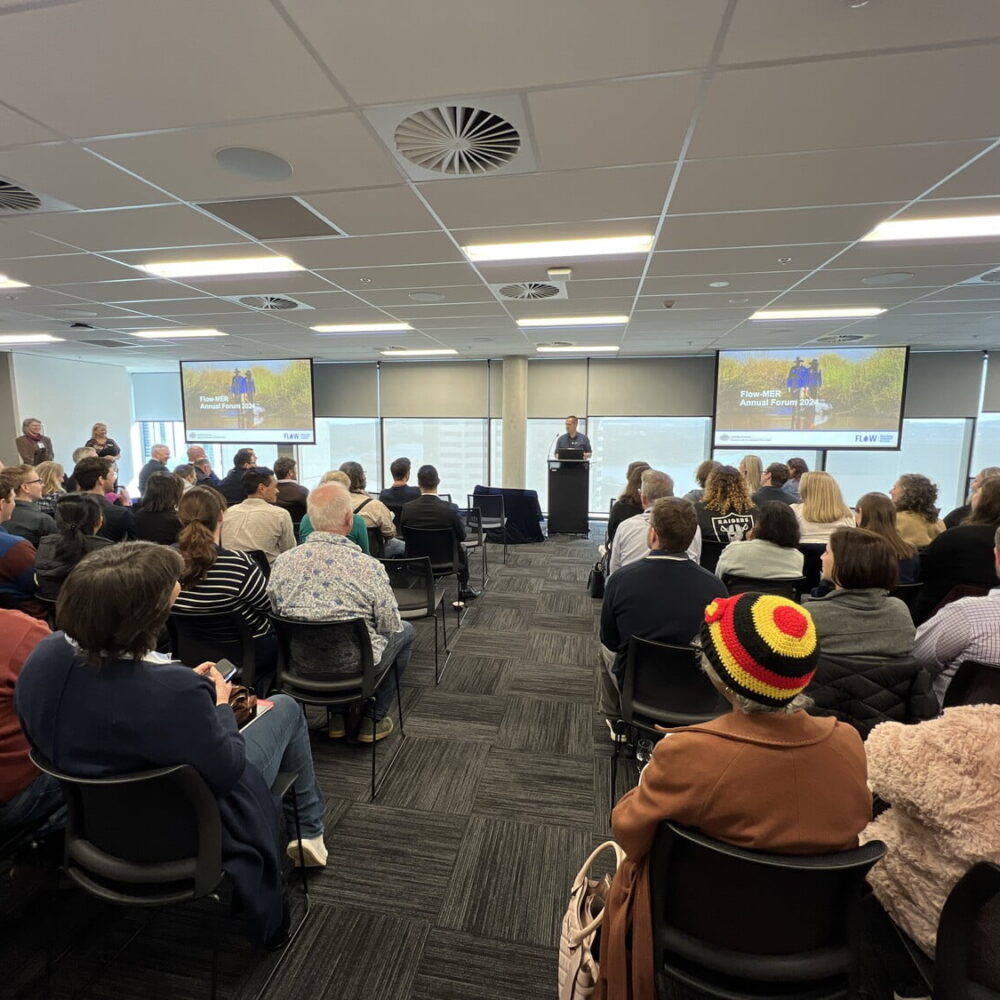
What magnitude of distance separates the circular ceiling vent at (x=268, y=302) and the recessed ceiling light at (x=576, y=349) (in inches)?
138

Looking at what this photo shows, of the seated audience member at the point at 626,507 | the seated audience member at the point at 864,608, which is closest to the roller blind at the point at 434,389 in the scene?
the seated audience member at the point at 626,507

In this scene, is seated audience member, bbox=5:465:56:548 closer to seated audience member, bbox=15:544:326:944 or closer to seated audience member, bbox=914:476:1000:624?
seated audience member, bbox=15:544:326:944

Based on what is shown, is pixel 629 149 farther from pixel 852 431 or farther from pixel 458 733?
pixel 852 431

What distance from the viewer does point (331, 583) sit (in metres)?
2.34

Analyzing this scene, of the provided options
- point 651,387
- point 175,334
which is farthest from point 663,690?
point 651,387

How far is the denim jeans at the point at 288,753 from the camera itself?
5.61 ft

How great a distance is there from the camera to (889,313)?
520 centimetres

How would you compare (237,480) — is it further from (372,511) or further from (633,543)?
(633,543)

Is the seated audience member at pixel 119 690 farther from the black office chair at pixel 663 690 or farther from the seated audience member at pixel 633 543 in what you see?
the seated audience member at pixel 633 543

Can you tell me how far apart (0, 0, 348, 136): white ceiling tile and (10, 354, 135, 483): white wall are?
8140 mm

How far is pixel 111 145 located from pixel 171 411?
384 inches

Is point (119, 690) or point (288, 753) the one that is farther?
point (288, 753)

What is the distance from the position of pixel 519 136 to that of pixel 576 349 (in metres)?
5.89

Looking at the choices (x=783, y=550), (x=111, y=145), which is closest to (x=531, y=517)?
(x=783, y=550)
